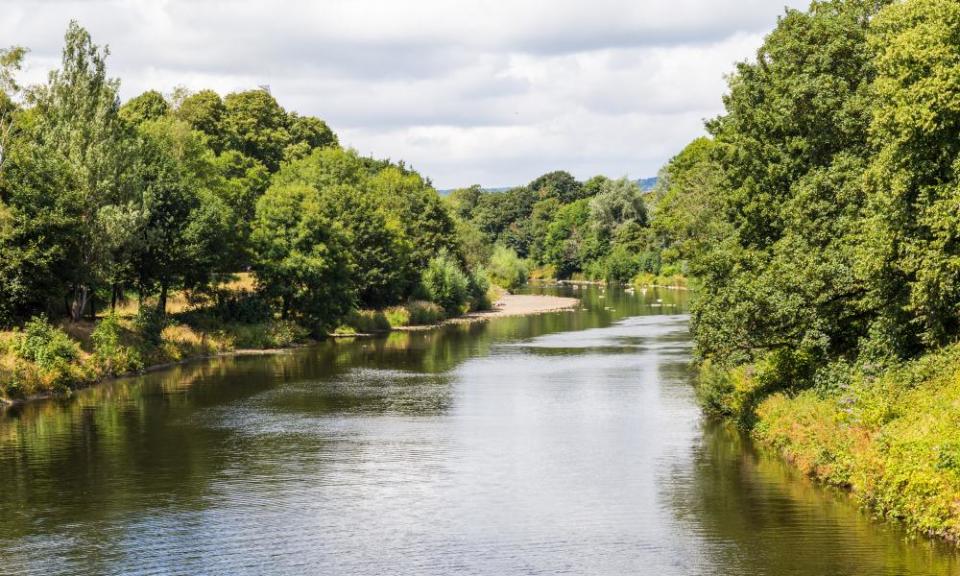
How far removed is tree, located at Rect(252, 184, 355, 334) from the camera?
84.4m

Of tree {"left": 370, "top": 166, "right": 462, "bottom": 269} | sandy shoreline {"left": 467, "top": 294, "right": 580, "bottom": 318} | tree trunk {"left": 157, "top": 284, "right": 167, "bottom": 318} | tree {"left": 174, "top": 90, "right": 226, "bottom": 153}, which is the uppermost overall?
tree {"left": 174, "top": 90, "right": 226, "bottom": 153}

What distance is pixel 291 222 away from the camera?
86375 mm

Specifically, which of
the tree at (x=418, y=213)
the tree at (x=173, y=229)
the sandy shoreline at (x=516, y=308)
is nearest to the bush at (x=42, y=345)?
the tree at (x=173, y=229)

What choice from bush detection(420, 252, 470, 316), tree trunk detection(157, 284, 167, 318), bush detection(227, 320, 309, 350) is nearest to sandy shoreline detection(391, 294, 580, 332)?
bush detection(420, 252, 470, 316)

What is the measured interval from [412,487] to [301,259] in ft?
166

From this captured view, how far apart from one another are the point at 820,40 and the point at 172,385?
40.3 metres

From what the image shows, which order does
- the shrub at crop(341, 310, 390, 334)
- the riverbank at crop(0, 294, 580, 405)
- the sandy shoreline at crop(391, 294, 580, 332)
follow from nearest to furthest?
the riverbank at crop(0, 294, 580, 405) → the shrub at crop(341, 310, 390, 334) → the sandy shoreline at crop(391, 294, 580, 332)

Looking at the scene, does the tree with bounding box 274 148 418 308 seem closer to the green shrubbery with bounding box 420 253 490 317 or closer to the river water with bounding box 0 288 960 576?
the green shrubbery with bounding box 420 253 490 317

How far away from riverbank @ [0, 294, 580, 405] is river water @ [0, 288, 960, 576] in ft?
5.88

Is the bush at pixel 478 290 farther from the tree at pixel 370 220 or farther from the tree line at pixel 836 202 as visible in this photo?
the tree line at pixel 836 202

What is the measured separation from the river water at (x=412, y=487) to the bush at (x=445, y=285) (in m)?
50.3

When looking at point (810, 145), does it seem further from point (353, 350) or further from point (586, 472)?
point (353, 350)

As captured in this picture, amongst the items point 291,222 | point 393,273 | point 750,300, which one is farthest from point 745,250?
point 393,273

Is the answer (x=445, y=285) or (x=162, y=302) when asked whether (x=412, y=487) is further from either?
(x=445, y=285)
